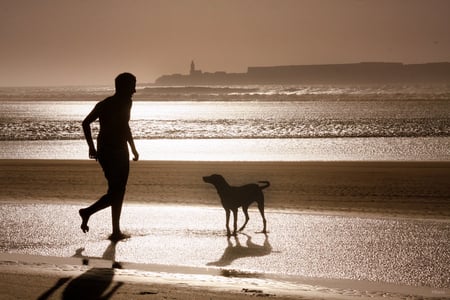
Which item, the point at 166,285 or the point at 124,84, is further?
the point at 124,84

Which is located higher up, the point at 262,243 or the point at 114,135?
the point at 114,135

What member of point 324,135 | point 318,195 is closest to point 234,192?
point 318,195

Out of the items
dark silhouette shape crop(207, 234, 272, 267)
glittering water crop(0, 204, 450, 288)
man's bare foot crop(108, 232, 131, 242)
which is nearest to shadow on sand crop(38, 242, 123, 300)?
glittering water crop(0, 204, 450, 288)

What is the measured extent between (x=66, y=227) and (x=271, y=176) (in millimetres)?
6725

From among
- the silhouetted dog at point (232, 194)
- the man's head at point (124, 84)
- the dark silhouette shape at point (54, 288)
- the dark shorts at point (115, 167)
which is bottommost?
the dark silhouette shape at point (54, 288)

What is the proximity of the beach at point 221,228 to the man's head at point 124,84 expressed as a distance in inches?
70.0

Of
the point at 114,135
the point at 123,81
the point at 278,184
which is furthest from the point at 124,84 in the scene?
the point at 278,184

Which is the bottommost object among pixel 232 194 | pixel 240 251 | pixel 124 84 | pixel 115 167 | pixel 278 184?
pixel 240 251

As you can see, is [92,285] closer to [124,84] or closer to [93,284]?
[93,284]

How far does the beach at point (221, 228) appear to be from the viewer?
6168 mm

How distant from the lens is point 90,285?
6.09 meters

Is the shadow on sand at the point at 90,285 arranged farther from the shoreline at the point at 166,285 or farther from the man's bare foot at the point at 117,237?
the man's bare foot at the point at 117,237

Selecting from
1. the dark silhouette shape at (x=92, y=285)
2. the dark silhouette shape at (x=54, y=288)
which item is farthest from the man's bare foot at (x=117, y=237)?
the dark silhouette shape at (x=54, y=288)

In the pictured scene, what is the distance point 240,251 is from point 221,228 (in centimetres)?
147
